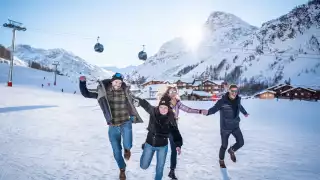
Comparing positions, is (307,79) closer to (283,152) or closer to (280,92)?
(280,92)

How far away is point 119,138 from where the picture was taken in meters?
4.79

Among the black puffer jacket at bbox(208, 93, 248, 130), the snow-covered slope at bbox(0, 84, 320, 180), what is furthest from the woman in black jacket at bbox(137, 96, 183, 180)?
the black puffer jacket at bbox(208, 93, 248, 130)

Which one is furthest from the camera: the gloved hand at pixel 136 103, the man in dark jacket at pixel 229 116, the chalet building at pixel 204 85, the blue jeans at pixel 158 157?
the chalet building at pixel 204 85

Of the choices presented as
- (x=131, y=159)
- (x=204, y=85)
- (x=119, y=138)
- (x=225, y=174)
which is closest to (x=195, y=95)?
(x=204, y=85)

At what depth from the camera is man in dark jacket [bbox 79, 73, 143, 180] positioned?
15.4 ft

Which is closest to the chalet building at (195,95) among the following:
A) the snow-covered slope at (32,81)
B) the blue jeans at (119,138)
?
the snow-covered slope at (32,81)

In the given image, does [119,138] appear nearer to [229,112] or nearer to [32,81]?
[229,112]

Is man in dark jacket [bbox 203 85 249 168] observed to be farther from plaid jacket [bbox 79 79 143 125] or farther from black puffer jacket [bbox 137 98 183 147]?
plaid jacket [bbox 79 79 143 125]

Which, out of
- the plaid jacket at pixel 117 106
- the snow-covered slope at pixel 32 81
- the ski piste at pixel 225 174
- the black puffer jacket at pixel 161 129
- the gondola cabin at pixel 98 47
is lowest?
the ski piste at pixel 225 174

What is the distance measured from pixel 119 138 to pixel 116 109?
51 cm

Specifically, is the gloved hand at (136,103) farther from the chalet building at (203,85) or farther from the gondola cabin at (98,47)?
the chalet building at (203,85)

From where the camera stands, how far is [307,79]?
165000mm

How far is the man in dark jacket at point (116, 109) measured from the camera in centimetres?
470

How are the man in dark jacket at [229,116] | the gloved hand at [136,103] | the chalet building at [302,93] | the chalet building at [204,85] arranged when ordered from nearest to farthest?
the gloved hand at [136,103], the man in dark jacket at [229,116], the chalet building at [302,93], the chalet building at [204,85]
